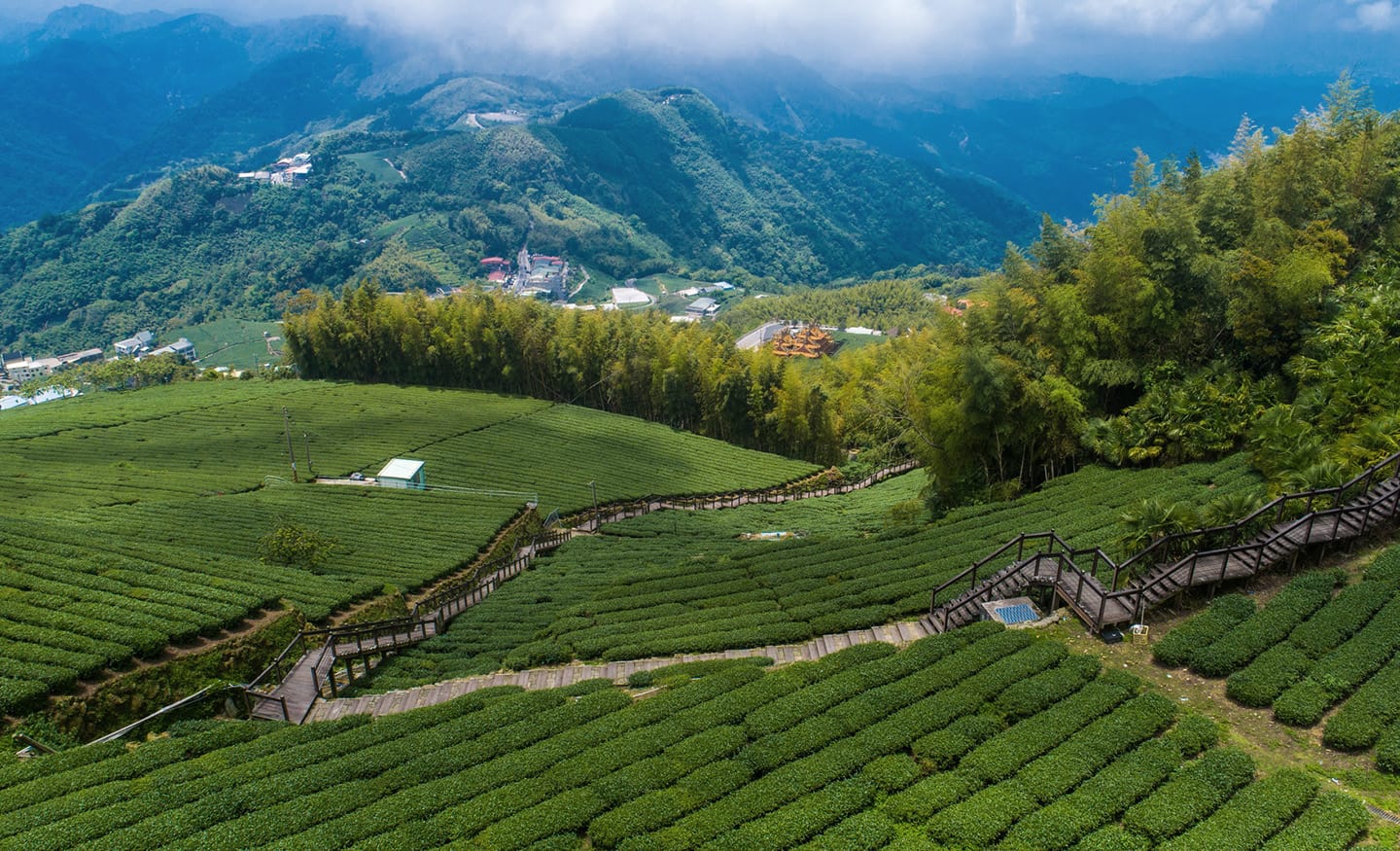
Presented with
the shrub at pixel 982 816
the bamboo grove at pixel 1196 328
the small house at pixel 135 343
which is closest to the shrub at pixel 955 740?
the shrub at pixel 982 816

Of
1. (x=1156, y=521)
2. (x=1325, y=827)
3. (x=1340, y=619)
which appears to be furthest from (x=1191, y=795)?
(x=1156, y=521)

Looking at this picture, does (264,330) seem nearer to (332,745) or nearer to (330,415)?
(330,415)

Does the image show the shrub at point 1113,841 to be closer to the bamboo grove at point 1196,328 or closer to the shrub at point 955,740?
the shrub at point 955,740

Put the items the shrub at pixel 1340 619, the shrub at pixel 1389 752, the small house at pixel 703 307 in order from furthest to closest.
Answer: the small house at pixel 703 307, the shrub at pixel 1340 619, the shrub at pixel 1389 752

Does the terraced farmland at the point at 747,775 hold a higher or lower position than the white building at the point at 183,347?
higher

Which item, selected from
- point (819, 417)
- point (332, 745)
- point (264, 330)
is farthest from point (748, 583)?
point (264, 330)
